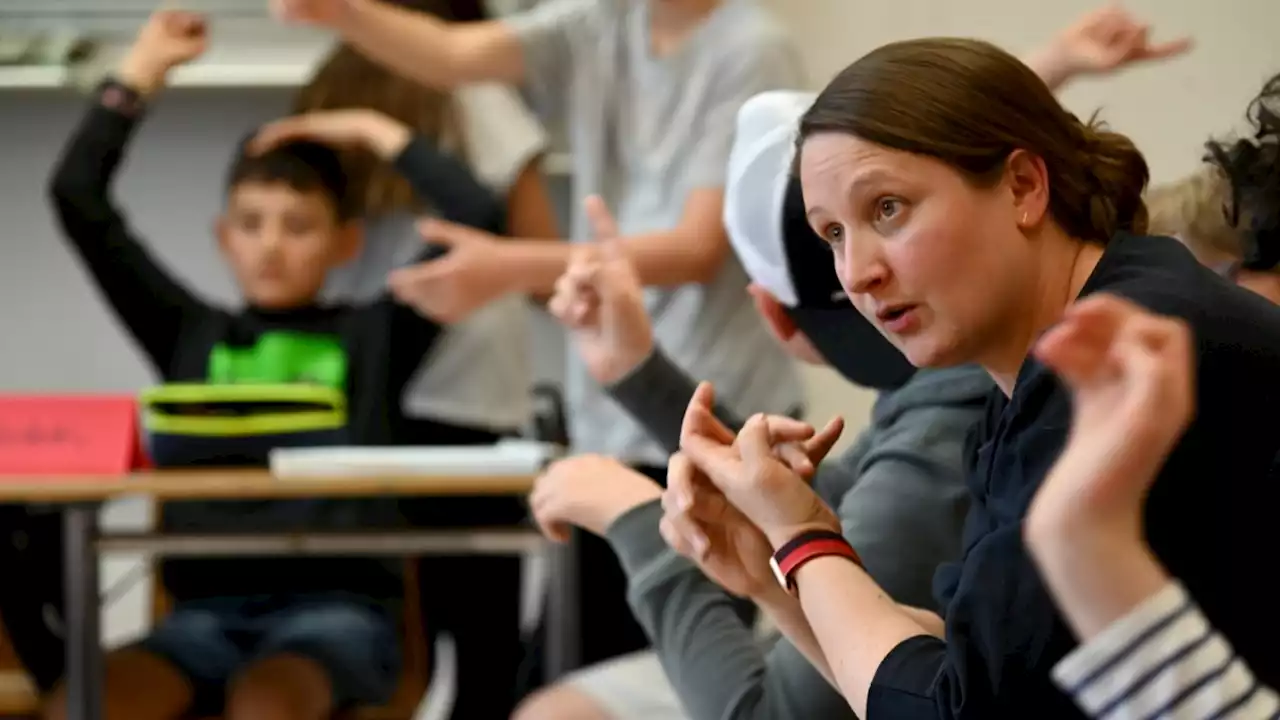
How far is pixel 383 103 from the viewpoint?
215 cm

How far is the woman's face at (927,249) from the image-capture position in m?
0.71

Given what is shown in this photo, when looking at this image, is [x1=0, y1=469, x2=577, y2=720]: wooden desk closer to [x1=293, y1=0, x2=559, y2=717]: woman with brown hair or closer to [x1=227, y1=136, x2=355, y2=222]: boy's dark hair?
[x1=293, y1=0, x2=559, y2=717]: woman with brown hair

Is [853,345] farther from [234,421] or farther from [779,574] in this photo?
[234,421]

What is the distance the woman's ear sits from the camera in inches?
28.2

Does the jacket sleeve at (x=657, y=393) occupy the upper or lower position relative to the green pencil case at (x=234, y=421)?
lower

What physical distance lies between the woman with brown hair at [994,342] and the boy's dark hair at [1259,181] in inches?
7.9

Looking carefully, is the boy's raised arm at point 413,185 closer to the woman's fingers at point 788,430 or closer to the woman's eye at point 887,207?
the woman's fingers at point 788,430

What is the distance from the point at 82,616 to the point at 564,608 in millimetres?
612

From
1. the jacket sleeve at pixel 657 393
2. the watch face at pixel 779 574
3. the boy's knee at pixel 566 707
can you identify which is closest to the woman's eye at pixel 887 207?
the watch face at pixel 779 574

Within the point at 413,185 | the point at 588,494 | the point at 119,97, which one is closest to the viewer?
the point at 588,494

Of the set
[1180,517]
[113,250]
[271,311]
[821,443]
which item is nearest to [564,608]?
A: [271,311]

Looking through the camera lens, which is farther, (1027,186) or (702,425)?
(702,425)

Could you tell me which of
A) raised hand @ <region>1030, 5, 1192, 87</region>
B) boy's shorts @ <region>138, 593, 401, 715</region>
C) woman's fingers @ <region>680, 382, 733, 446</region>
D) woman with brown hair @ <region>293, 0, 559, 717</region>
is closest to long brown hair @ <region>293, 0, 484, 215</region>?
woman with brown hair @ <region>293, 0, 559, 717</region>

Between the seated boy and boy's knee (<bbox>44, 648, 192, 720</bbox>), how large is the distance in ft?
0.15
